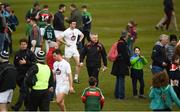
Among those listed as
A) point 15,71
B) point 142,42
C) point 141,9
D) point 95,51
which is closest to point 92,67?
point 95,51

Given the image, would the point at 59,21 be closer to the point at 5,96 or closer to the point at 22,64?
the point at 22,64

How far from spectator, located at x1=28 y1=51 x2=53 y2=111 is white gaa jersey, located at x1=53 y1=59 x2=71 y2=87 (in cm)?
149

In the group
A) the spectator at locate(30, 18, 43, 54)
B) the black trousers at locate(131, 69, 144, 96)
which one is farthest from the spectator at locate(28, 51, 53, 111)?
the spectator at locate(30, 18, 43, 54)

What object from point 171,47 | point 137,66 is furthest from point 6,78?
point 171,47

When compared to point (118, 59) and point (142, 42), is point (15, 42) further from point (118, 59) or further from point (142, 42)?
point (118, 59)

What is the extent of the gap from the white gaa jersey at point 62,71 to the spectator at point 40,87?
4.88 ft

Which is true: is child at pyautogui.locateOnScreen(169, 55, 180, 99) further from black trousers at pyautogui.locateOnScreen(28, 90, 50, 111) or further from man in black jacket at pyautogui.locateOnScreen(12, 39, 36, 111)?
black trousers at pyautogui.locateOnScreen(28, 90, 50, 111)

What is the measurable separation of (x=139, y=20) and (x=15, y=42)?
9785mm

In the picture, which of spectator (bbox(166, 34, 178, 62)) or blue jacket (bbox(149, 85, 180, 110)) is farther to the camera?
spectator (bbox(166, 34, 178, 62))

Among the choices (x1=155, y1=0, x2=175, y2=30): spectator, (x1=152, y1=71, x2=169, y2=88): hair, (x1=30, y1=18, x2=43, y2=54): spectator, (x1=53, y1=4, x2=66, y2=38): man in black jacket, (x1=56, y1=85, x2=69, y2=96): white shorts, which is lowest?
(x1=56, y1=85, x2=69, y2=96): white shorts

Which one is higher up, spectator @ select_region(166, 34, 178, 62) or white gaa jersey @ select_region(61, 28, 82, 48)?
white gaa jersey @ select_region(61, 28, 82, 48)

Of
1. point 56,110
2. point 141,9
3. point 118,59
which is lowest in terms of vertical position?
point 56,110

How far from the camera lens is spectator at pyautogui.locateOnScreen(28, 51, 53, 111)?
17781 millimetres

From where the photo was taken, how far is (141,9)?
47094 millimetres
